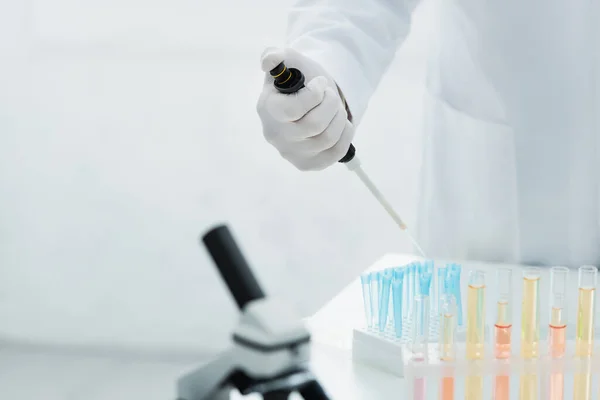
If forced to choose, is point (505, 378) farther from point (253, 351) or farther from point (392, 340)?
point (253, 351)

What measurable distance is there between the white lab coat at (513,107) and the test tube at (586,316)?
50 centimetres

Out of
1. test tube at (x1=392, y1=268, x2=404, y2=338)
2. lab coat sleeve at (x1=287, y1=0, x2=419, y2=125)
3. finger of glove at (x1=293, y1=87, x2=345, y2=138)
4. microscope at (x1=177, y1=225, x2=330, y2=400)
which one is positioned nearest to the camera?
microscope at (x1=177, y1=225, x2=330, y2=400)

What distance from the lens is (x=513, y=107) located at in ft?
5.05

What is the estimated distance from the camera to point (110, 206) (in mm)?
3428

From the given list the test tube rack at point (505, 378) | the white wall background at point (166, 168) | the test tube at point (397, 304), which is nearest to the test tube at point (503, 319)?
the test tube rack at point (505, 378)

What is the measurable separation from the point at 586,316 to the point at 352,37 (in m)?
0.75

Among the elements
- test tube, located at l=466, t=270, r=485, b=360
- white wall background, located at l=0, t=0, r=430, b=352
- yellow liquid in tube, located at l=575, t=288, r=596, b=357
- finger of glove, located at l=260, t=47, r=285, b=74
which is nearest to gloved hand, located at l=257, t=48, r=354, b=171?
finger of glove, located at l=260, t=47, r=285, b=74

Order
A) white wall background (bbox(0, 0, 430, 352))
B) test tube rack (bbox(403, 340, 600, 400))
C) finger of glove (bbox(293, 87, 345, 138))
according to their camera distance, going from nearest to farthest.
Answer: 1. test tube rack (bbox(403, 340, 600, 400))
2. finger of glove (bbox(293, 87, 345, 138))
3. white wall background (bbox(0, 0, 430, 352))

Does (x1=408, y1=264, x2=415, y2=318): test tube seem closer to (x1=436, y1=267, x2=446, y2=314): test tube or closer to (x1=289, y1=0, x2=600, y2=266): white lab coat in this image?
(x1=436, y1=267, x2=446, y2=314): test tube

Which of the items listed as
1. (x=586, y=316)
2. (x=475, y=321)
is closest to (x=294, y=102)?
(x=475, y=321)

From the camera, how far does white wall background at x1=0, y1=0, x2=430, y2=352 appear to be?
3266mm

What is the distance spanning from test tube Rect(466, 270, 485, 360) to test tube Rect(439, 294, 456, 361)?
0.02m

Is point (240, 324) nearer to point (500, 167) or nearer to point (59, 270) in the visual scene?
point (500, 167)

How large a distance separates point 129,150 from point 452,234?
2.10 metres
